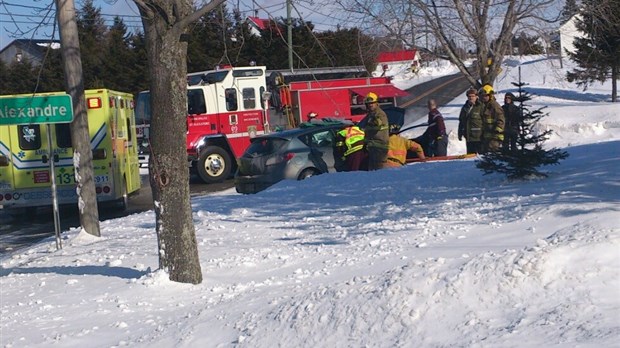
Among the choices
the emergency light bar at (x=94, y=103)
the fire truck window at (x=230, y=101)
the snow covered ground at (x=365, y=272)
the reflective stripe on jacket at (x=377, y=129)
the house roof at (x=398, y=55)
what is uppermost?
the house roof at (x=398, y=55)

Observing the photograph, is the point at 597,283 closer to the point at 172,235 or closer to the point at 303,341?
the point at 303,341

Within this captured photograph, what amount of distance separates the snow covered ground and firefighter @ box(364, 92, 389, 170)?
4.26 feet

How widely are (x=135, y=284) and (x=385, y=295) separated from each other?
11.2ft

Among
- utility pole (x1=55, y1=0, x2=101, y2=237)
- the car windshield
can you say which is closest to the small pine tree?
utility pole (x1=55, y1=0, x2=101, y2=237)

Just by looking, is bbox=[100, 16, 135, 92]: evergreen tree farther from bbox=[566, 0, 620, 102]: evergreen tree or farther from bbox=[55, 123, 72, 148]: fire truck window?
bbox=[55, 123, 72, 148]: fire truck window

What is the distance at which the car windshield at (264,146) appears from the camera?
57.4 ft

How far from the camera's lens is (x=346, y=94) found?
26.5 metres

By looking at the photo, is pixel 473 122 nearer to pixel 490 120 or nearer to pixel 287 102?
pixel 490 120

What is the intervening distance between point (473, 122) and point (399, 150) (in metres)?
1.46

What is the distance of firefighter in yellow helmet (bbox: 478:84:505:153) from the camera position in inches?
610

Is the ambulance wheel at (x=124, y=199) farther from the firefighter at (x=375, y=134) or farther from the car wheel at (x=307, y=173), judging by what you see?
the firefighter at (x=375, y=134)

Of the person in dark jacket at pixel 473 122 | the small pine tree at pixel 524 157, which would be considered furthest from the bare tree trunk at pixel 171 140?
the person in dark jacket at pixel 473 122

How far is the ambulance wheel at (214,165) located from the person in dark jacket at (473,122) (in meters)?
8.23

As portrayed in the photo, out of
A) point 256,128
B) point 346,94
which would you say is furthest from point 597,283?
point 346,94
